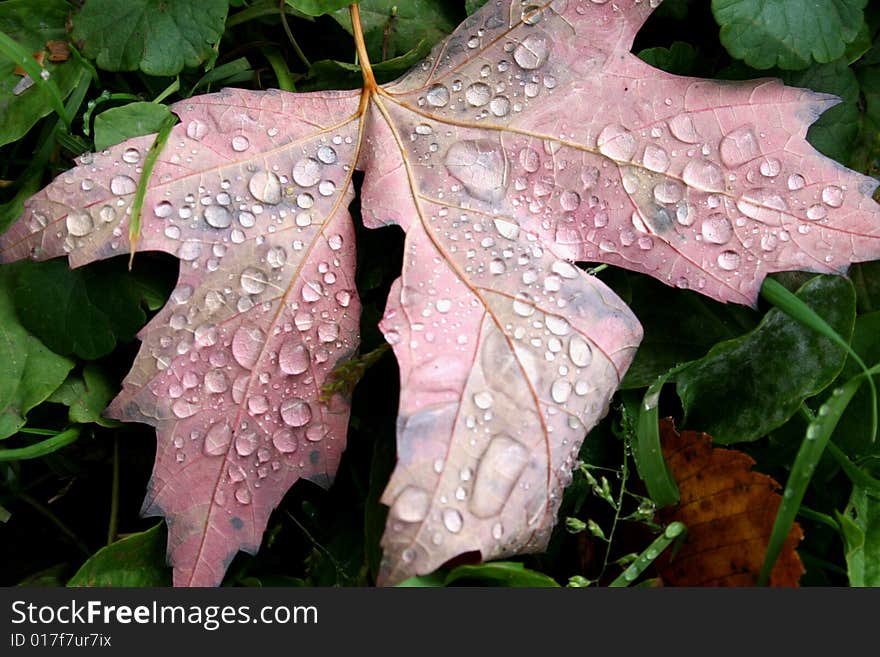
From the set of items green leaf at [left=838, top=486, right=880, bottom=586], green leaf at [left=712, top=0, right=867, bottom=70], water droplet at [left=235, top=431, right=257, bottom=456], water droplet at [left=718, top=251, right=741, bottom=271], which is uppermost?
green leaf at [left=712, top=0, right=867, bottom=70]

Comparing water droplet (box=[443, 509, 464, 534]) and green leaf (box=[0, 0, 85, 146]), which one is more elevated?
green leaf (box=[0, 0, 85, 146])

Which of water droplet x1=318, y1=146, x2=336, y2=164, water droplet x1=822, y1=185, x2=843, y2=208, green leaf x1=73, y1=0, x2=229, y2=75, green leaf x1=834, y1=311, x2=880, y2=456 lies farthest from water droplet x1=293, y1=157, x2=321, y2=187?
green leaf x1=834, y1=311, x2=880, y2=456

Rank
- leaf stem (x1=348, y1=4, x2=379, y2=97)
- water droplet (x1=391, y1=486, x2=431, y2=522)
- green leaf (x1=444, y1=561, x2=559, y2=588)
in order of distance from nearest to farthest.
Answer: water droplet (x1=391, y1=486, x2=431, y2=522)
green leaf (x1=444, y1=561, x2=559, y2=588)
leaf stem (x1=348, y1=4, x2=379, y2=97)

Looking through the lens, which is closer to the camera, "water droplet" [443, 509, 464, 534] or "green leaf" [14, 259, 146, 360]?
"water droplet" [443, 509, 464, 534]

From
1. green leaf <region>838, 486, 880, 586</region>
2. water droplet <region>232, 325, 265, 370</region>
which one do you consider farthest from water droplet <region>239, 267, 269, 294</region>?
green leaf <region>838, 486, 880, 586</region>

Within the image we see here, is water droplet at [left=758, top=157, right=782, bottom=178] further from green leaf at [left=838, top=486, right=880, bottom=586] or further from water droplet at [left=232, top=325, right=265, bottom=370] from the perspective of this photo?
water droplet at [left=232, top=325, right=265, bottom=370]

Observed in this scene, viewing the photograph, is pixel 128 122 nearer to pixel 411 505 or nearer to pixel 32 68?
pixel 32 68

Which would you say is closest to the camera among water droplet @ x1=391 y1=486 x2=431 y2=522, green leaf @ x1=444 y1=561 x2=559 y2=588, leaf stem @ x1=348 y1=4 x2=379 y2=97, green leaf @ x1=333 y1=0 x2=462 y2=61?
water droplet @ x1=391 y1=486 x2=431 y2=522

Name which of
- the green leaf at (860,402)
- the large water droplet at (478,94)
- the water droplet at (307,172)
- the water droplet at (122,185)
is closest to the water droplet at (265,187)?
the water droplet at (307,172)
